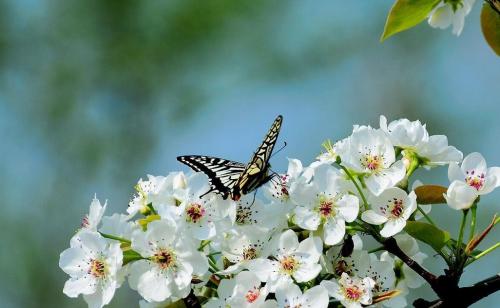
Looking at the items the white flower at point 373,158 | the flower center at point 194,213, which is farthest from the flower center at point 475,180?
the flower center at point 194,213

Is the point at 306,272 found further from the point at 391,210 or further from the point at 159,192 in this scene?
the point at 159,192

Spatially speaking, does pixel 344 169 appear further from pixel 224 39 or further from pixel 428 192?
pixel 224 39

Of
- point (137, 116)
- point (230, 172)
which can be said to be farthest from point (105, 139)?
point (230, 172)

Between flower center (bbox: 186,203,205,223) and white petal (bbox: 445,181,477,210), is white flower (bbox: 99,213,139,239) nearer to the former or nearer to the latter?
flower center (bbox: 186,203,205,223)

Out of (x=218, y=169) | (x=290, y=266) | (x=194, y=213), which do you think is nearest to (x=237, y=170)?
(x=218, y=169)

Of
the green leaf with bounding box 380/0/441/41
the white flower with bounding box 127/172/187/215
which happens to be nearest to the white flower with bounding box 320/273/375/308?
the white flower with bounding box 127/172/187/215

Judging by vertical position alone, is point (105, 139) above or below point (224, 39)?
below

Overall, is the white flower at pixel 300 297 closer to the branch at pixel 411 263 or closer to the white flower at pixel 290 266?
the white flower at pixel 290 266
